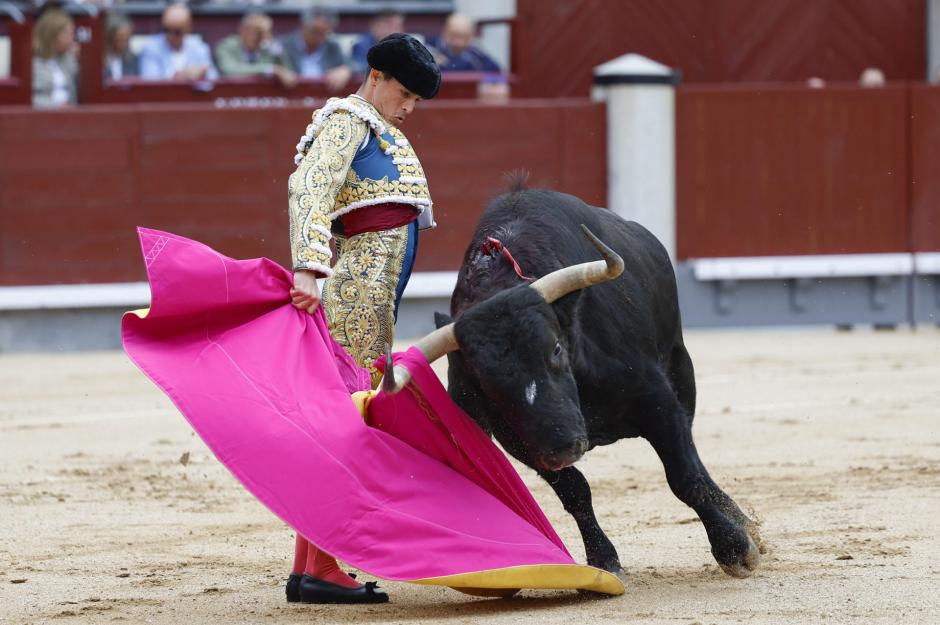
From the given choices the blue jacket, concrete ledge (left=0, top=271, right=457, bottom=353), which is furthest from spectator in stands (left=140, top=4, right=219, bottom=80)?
concrete ledge (left=0, top=271, right=457, bottom=353)

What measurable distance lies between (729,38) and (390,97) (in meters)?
8.22

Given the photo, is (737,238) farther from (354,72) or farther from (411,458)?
(411,458)

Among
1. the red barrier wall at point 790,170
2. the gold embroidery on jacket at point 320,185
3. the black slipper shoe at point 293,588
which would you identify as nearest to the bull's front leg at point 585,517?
the black slipper shoe at point 293,588

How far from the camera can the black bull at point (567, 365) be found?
120 inches

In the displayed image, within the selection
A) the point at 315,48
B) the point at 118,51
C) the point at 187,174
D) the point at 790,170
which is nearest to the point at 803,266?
the point at 790,170

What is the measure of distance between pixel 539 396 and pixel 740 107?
6.42 meters

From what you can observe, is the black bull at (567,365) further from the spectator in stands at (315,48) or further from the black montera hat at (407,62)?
the spectator in stands at (315,48)

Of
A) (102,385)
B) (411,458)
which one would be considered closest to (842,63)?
(102,385)

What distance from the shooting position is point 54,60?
830 cm

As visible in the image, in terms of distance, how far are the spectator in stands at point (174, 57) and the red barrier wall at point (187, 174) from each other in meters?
0.23

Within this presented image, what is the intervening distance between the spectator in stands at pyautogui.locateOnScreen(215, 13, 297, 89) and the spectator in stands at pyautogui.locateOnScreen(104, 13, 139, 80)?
0.44 m

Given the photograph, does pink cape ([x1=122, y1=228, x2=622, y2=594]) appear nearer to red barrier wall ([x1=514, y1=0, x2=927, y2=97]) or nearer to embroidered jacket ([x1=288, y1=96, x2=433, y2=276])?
embroidered jacket ([x1=288, y1=96, x2=433, y2=276])

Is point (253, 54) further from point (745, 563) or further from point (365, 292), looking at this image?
point (745, 563)

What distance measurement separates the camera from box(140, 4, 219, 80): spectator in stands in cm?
849
